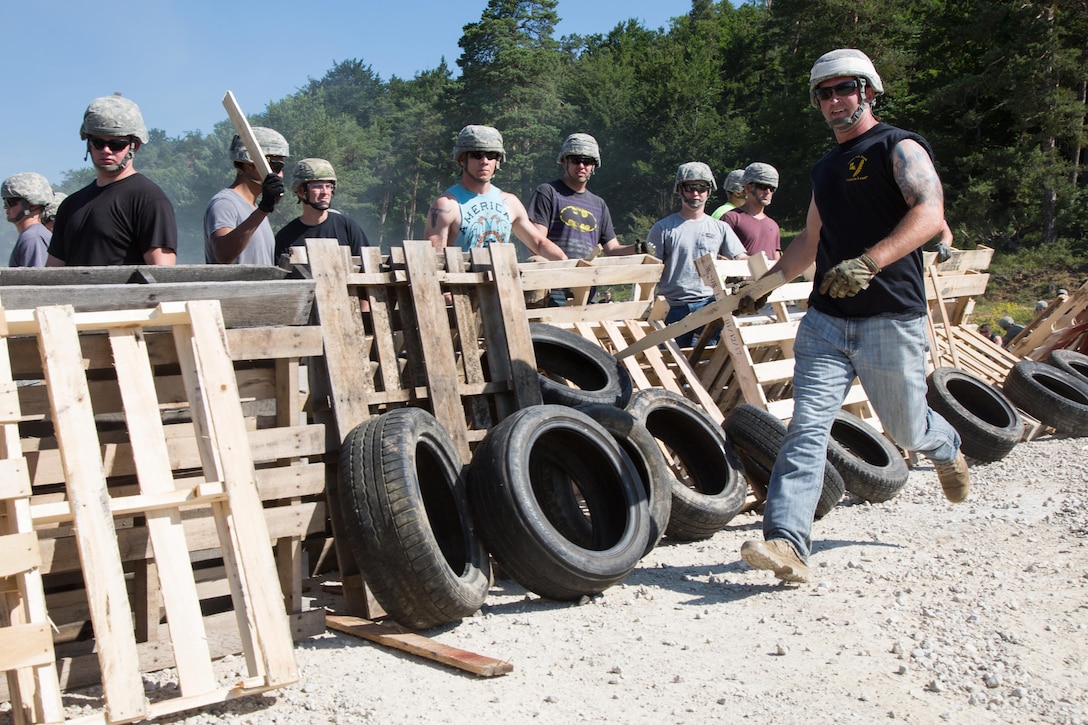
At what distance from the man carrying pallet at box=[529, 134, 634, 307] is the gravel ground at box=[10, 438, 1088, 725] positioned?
325cm

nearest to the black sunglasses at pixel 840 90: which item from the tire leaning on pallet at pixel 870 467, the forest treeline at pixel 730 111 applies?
the tire leaning on pallet at pixel 870 467

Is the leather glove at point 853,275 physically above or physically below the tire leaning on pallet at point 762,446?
above

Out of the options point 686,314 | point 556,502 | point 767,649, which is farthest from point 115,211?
point 686,314

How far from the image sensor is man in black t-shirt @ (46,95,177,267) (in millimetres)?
5219

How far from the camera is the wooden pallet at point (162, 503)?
333 cm

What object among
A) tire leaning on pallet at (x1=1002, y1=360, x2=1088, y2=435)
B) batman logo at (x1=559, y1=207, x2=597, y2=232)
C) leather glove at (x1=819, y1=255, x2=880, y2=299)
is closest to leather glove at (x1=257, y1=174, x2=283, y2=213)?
batman logo at (x1=559, y1=207, x2=597, y2=232)

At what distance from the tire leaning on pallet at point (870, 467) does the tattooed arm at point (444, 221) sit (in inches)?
110

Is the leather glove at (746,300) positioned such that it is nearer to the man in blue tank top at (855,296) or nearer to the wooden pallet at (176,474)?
the man in blue tank top at (855,296)

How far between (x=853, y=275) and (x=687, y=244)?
13.5ft

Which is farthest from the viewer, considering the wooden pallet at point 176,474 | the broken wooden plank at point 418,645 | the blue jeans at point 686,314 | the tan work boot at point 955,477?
the blue jeans at point 686,314

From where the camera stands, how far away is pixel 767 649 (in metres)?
3.99

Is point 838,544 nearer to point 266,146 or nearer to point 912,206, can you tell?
point 912,206

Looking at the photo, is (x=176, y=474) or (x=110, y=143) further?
(x=110, y=143)

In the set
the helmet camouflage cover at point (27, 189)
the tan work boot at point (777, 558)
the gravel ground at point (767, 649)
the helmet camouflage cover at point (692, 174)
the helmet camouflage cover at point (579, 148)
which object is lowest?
the gravel ground at point (767, 649)
